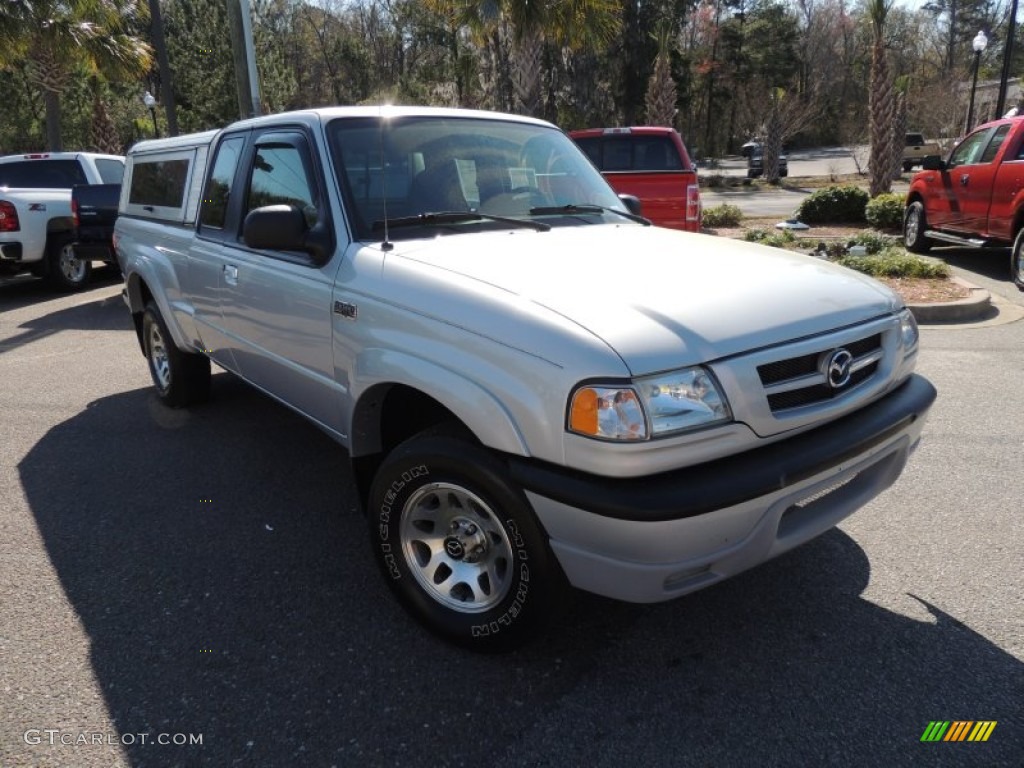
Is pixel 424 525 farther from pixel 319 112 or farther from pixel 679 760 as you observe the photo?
pixel 319 112

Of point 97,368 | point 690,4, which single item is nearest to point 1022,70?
point 690,4

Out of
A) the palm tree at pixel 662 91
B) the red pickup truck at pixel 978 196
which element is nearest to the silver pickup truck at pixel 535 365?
the red pickup truck at pixel 978 196

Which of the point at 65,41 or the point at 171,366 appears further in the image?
the point at 65,41

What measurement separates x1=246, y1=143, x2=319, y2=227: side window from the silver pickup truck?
15mm

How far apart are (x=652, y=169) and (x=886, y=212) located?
6386 millimetres

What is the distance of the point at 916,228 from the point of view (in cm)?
1155

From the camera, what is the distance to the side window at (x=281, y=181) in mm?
3387

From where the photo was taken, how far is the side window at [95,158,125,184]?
12.1m

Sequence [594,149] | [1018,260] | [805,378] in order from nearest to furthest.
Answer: [805,378], [1018,260], [594,149]

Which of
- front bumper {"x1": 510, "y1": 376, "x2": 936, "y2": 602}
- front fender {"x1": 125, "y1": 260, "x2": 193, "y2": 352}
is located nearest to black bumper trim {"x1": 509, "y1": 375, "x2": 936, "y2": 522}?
front bumper {"x1": 510, "y1": 376, "x2": 936, "y2": 602}

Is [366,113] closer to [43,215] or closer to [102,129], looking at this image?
[43,215]

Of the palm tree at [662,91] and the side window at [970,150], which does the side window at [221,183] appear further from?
the palm tree at [662,91]

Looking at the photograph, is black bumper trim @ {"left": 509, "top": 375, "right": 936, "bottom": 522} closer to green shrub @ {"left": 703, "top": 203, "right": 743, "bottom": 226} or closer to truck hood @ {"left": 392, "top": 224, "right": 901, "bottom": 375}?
truck hood @ {"left": 392, "top": 224, "right": 901, "bottom": 375}

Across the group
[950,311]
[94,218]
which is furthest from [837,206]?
[94,218]
